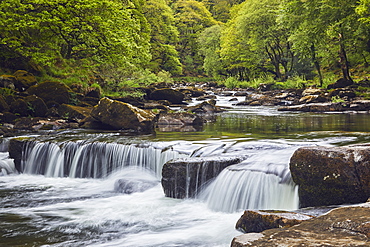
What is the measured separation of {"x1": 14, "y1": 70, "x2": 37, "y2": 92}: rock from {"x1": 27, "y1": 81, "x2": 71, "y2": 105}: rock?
557 mm

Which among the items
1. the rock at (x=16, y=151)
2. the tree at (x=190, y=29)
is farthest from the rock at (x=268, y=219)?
the tree at (x=190, y=29)

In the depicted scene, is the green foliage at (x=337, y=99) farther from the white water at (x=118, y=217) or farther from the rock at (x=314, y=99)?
the white water at (x=118, y=217)

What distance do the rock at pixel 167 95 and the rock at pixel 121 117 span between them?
1180cm

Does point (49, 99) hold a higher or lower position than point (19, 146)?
higher

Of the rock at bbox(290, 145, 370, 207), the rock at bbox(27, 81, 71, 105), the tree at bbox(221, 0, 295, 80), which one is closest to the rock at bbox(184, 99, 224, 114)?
the rock at bbox(27, 81, 71, 105)

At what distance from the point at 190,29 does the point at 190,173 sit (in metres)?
70.0

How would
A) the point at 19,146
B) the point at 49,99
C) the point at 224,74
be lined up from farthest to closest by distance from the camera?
the point at 224,74 < the point at 49,99 < the point at 19,146

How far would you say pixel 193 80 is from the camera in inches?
2516

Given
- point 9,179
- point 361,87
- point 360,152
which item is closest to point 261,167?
point 360,152

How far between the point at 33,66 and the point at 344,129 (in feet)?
53.5

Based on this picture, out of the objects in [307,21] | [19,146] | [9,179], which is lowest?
[9,179]

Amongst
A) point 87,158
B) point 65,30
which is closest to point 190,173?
point 87,158

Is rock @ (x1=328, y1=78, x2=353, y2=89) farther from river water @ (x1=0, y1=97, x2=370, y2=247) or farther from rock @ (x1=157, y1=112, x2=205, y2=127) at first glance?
rock @ (x1=157, y1=112, x2=205, y2=127)

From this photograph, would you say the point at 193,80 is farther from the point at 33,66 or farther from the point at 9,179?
the point at 9,179
